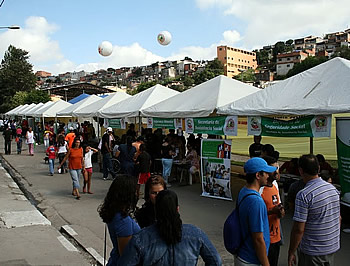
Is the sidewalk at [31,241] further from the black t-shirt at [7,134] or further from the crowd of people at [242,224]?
the black t-shirt at [7,134]

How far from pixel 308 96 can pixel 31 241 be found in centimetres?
623

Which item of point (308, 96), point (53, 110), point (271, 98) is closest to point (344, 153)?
point (308, 96)

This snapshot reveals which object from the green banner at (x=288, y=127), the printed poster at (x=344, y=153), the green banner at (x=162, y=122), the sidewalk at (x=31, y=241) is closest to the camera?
the sidewalk at (x=31, y=241)

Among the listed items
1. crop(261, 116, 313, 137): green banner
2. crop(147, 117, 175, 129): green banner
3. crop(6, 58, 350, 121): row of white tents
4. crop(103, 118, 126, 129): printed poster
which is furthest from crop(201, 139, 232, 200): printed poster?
crop(103, 118, 126, 129): printed poster

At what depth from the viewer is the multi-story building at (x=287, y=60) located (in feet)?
348

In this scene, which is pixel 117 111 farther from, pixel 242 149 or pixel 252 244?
pixel 252 244

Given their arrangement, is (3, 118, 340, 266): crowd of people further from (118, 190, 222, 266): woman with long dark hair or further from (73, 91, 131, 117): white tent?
(73, 91, 131, 117): white tent

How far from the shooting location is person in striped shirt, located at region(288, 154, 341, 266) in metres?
3.21

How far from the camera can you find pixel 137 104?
522 inches

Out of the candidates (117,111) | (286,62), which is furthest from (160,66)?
(117,111)

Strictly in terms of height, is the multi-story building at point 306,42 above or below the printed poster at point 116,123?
above

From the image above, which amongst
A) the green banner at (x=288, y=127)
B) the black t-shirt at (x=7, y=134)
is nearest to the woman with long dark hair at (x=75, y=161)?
the green banner at (x=288, y=127)

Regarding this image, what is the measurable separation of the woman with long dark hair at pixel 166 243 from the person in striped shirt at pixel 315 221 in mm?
1352

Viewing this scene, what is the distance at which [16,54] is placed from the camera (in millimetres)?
71250
